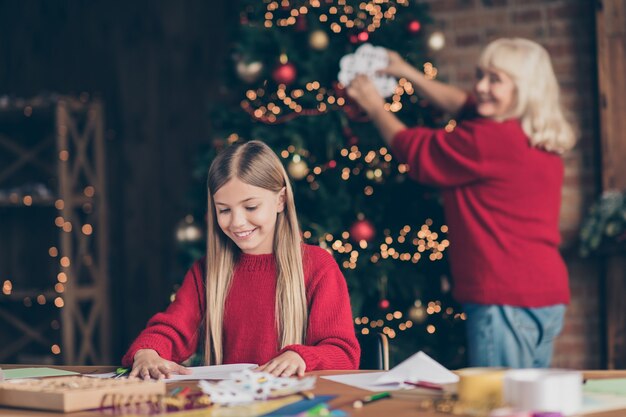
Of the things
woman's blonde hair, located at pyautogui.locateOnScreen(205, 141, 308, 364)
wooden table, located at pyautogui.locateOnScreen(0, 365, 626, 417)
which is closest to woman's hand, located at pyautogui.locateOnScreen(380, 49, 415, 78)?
woman's blonde hair, located at pyautogui.locateOnScreen(205, 141, 308, 364)

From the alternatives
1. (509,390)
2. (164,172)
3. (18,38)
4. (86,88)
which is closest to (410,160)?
(509,390)

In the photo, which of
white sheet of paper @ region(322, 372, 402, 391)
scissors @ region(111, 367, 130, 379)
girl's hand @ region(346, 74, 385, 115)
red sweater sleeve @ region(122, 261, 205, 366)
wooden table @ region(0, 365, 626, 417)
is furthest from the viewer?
girl's hand @ region(346, 74, 385, 115)

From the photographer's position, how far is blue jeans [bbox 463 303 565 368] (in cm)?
317

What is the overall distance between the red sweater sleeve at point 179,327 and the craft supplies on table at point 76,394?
1.47ft

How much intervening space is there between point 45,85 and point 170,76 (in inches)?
30.0

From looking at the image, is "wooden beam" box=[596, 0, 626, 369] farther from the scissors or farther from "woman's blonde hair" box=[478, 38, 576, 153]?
the scissors

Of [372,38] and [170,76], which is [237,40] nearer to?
[372,38]

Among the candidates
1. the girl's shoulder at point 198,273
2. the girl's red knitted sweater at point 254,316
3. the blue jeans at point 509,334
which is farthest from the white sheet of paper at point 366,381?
the blue jeans at point 509,334

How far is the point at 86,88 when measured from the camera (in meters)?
5.29

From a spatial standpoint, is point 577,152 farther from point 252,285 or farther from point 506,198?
point 252,285

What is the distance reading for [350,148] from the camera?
371cm

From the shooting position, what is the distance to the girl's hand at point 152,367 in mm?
1996

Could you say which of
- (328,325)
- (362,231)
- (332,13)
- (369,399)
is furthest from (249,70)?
(369,399)

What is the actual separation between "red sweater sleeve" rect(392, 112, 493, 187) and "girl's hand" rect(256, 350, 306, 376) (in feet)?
4.60
